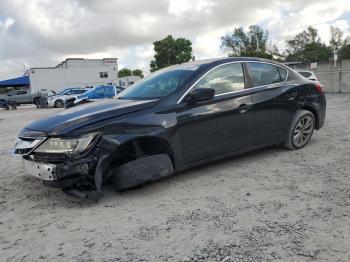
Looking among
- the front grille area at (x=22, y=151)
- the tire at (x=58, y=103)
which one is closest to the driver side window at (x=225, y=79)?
the front grille area at (x=22, y=151)

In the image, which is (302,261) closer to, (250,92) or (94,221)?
(94,221)

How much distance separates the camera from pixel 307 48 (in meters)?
71.8

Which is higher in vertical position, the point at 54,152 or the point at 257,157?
the point at 54,152

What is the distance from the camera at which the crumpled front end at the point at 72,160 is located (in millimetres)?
3711

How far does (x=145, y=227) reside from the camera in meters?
3.35

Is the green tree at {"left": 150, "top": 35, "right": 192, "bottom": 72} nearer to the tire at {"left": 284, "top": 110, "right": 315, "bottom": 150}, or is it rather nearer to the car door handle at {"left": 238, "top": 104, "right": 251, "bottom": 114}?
the tire at {"left": 284, "top": 110, "right": 315, "bottom": 150}

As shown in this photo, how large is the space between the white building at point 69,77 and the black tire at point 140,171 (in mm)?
49015

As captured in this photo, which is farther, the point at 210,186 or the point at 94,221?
the point at 210,186

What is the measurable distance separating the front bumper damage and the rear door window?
2.46 m

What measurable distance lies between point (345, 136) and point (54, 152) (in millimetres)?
5565

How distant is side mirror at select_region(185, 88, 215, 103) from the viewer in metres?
4.41

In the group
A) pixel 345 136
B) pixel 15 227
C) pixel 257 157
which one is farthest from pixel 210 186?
pixel 345 136

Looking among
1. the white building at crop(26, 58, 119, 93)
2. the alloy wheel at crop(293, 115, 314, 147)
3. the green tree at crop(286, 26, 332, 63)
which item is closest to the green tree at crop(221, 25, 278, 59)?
the green tree at crop(286, 26, 332, 63)

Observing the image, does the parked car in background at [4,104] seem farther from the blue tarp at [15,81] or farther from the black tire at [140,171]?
the black tire at [140,171]
